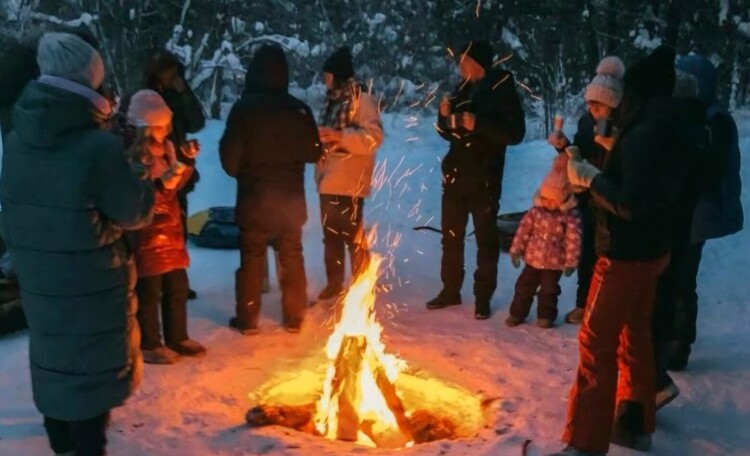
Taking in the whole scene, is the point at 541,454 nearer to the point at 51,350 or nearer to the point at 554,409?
the point at 554,409

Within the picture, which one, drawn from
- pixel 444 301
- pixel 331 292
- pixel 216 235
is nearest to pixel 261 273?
pixel 331 292

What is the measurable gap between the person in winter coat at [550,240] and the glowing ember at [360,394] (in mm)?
1458

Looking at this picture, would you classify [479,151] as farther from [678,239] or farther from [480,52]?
[678,239]

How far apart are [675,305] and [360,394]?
215 centimetres

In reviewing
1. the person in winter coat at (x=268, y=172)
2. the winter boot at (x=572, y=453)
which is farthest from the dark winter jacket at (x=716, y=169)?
the person in winter coat at (x=268, y=172)

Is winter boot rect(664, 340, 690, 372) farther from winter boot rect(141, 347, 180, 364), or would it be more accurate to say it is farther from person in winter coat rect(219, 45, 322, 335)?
winter boot rect(141, 347, 180, 364)

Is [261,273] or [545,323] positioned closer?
[261,273]

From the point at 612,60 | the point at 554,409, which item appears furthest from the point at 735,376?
the point at 612,60

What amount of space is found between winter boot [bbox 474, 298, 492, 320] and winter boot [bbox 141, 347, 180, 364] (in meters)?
2.39

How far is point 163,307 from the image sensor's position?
5445 millimetres

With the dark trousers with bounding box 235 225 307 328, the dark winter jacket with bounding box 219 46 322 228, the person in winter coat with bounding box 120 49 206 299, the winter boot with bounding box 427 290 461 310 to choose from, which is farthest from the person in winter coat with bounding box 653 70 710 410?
the person in winter coat with bounding box 120 49 206 299

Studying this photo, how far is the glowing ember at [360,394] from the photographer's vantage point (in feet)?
15.2

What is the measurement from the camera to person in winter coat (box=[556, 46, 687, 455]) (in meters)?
3.60

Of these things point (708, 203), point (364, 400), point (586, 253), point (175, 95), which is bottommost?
point (364, 400)
